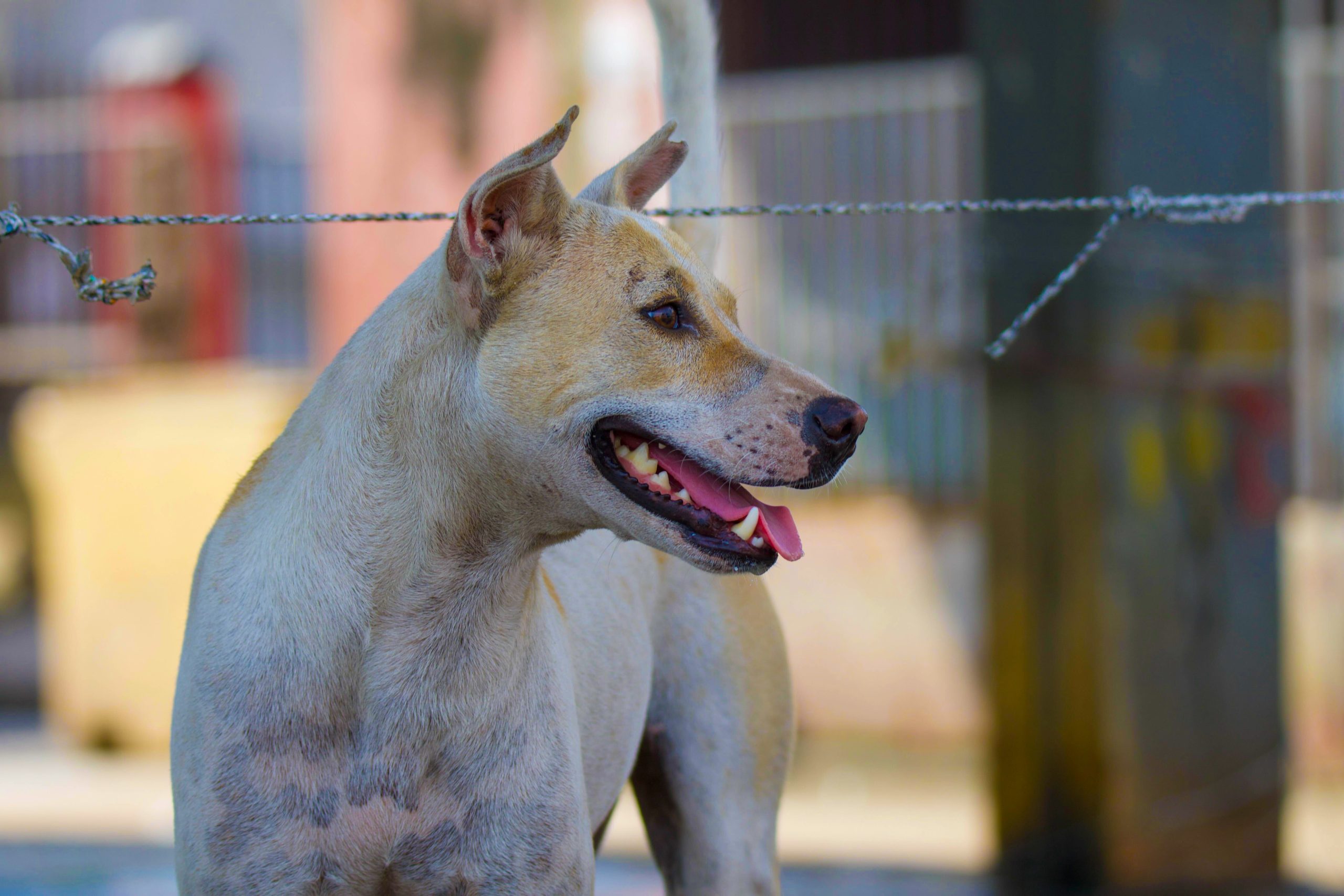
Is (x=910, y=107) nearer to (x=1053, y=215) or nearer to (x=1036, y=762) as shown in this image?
(x=1053, y=215)

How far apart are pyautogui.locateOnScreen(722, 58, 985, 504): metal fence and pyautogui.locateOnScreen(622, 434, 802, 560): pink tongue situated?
5.25 metres

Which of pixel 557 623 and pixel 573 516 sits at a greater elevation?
pixel 573 516

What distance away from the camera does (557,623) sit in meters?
2.57

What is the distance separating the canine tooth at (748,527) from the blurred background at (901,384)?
50.5 inches

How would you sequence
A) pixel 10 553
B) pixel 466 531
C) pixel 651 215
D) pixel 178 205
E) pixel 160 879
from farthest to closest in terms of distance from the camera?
pixel 10 553 < pixel 178 205 < pixel 160 879 < pixel 651 215 < pixel 466 531

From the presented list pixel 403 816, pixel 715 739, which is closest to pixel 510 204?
pixel 403 816

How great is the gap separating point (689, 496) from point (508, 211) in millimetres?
499

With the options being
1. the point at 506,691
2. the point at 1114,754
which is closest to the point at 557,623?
the point at 506,691

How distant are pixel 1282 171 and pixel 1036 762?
8.93ft

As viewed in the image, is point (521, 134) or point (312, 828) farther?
point (521, 134)

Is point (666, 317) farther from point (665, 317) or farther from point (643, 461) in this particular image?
point (643, 461)

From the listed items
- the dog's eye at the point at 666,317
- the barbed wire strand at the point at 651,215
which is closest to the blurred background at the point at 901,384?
the barbed wire strand at the point at 651,215

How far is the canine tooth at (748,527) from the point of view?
2217mm

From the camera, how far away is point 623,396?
2188mm
